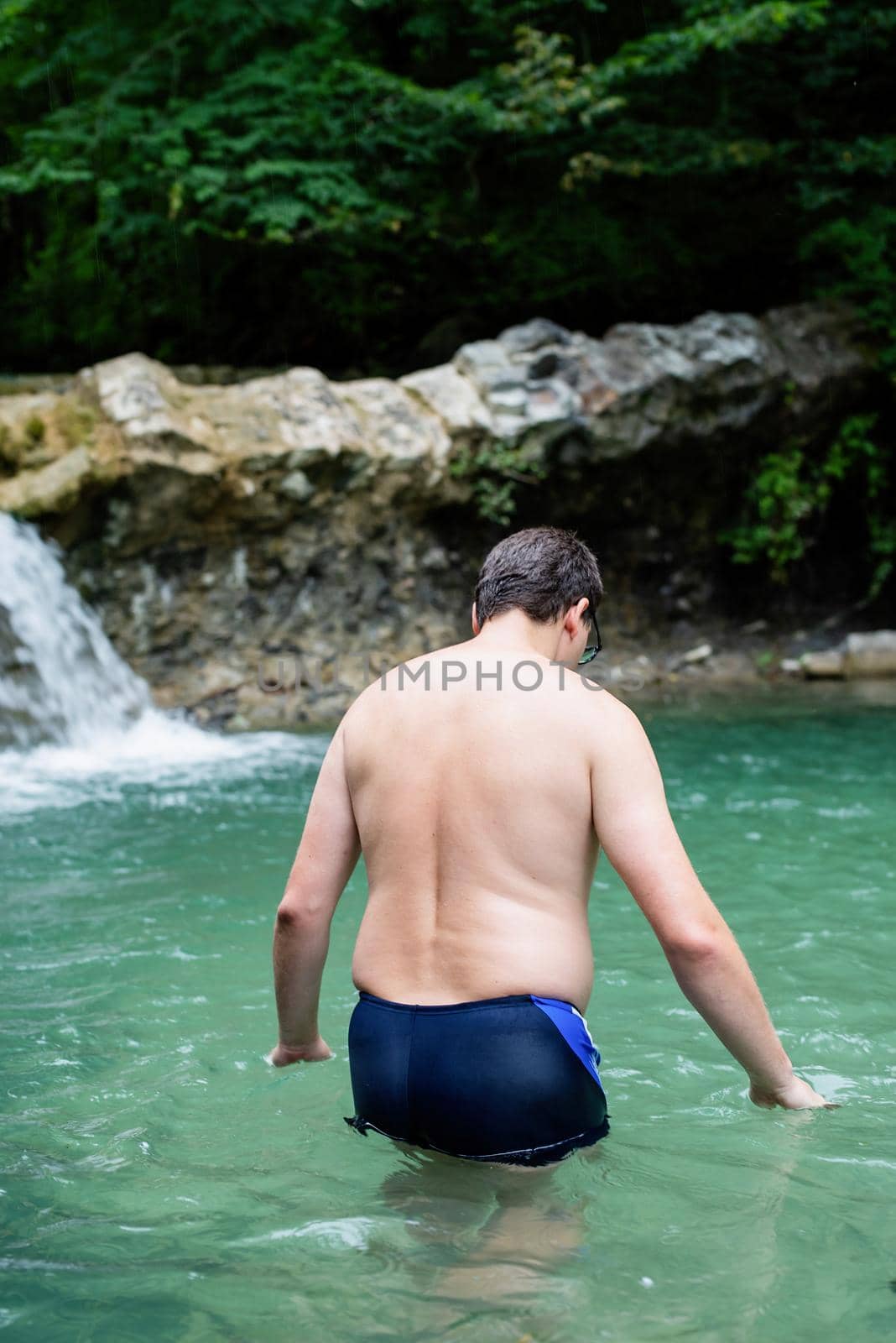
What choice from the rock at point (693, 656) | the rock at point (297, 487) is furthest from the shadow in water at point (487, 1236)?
the rock at point (693, 656)

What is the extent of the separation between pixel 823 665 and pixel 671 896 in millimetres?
10275

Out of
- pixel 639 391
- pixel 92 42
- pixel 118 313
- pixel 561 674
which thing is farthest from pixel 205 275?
pixel 561 674

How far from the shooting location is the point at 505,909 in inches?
91.3

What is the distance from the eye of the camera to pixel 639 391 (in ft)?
38.2

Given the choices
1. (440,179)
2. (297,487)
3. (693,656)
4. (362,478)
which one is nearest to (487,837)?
(297,487)

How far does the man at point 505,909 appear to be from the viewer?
226cm

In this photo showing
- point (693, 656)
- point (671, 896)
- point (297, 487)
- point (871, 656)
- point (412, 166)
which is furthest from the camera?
point (412, 166)

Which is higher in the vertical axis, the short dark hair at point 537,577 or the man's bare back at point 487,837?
the short dark hair at point 537,577

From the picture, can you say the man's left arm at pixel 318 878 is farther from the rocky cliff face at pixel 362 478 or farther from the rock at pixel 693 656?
the rock at pixel 693 656

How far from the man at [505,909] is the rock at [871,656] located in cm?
1005

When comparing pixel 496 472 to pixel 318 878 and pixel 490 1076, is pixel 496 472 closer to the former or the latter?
pixel 318 878

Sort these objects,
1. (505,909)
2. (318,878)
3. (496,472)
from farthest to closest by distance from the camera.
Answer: (496,472) < (318,878) < (505,909)

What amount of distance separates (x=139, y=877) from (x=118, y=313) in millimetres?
10843

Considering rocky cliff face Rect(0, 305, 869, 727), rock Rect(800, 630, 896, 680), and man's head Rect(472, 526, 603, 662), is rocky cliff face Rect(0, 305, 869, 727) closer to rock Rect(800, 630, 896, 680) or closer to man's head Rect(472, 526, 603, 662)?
rock Rect(800, 630, 896, 680)
